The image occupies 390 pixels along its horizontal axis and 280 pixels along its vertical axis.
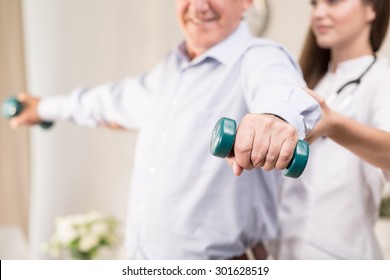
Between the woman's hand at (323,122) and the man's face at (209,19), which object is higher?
the man's face at (209,19)

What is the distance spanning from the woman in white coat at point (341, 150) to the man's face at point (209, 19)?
166mm

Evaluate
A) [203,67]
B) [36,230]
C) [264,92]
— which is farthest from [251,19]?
[36,230]

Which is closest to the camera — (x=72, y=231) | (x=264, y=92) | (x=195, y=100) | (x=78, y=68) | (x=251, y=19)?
(x=264, y=92)

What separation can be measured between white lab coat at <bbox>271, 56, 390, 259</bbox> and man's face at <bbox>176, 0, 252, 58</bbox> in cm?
21

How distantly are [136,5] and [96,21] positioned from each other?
0.38 ft

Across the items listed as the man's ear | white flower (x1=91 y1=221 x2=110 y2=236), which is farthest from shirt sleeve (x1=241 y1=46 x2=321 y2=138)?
white flower (x1=91 y1=221 x2=110 y2=236)

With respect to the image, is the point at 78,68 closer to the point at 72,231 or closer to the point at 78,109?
the point at 78,109

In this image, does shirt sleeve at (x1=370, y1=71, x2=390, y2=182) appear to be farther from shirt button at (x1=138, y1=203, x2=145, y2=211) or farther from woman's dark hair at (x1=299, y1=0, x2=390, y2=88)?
shirt button at (x1=138, y1=203, x2=145, y2=211)

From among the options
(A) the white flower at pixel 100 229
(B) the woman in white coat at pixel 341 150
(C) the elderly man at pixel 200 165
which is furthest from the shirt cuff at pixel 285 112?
(A) the white flower at pixel 100 229

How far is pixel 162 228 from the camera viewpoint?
892 mm

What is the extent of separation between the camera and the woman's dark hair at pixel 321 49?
0.91 meters

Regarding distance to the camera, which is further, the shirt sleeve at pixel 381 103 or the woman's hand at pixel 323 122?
the shirt sleeve at pixel 381 103

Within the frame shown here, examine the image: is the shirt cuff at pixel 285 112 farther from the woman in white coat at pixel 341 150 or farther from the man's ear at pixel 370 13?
the man's ear at pixel 370 13

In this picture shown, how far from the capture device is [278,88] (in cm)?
64
